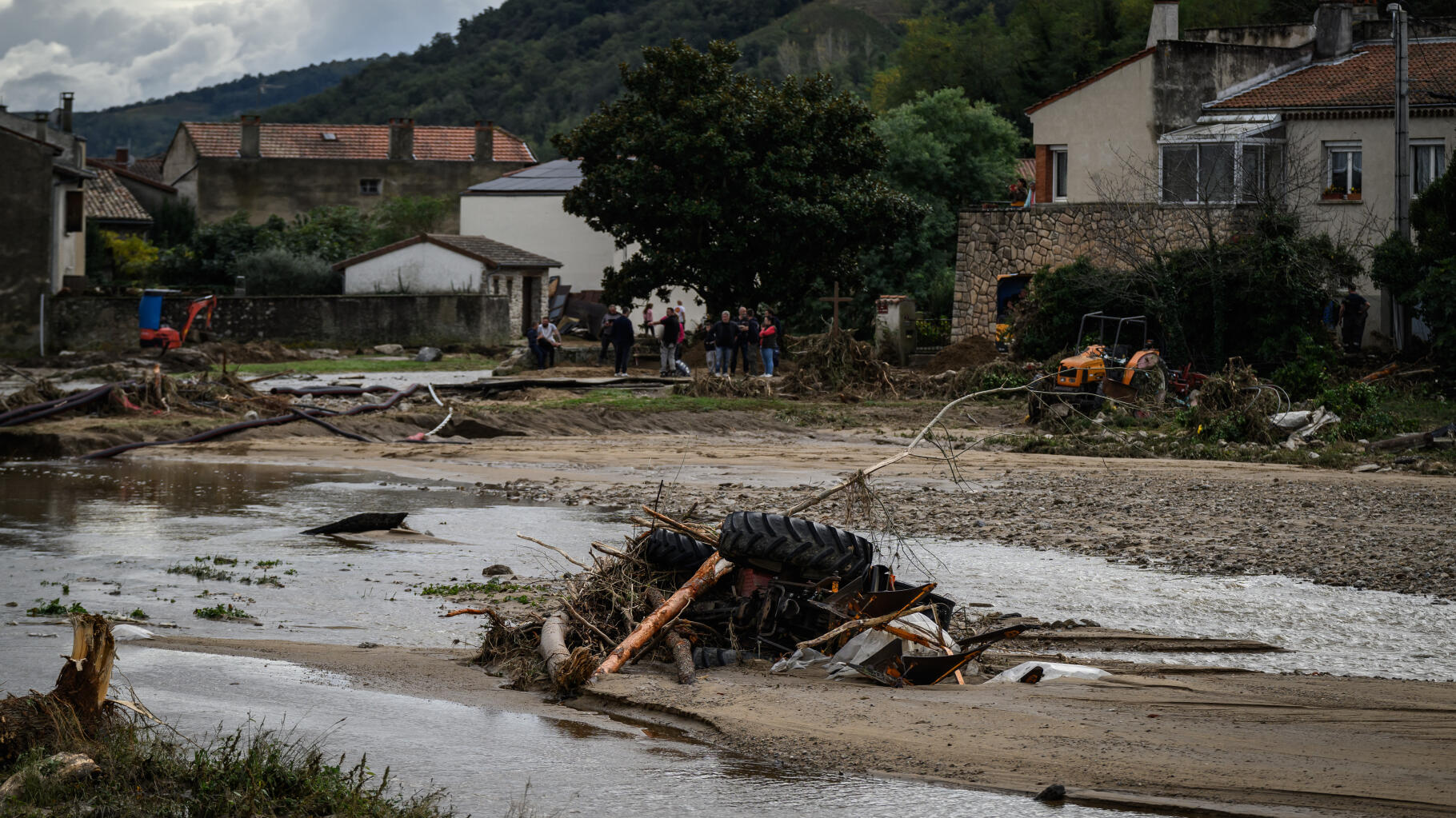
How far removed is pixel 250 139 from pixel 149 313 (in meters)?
35.1

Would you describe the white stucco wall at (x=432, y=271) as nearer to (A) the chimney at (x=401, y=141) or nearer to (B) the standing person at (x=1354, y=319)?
(A) the chimney at (x=401, y=141)

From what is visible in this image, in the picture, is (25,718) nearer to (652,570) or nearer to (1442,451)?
(652,570)

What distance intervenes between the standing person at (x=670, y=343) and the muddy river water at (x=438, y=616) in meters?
15.8

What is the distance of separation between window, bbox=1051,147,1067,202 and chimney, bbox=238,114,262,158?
46.9m

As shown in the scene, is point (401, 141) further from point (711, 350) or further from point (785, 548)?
point (785, 548)

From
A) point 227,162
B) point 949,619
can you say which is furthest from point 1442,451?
point 227,162

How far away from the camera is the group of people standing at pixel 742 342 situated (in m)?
31.2

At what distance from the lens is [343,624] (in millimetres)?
9867

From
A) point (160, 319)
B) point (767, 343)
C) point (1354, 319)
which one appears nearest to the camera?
point (1354, 319)

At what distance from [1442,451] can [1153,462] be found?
3.83m

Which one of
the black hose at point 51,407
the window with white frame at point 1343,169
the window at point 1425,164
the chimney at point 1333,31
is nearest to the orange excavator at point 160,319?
the black hose at point 51,407

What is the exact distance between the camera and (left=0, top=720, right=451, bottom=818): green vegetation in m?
5.45

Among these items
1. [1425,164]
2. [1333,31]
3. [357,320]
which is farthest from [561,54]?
[1425,164]

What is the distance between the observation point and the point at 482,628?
990 centimetres
